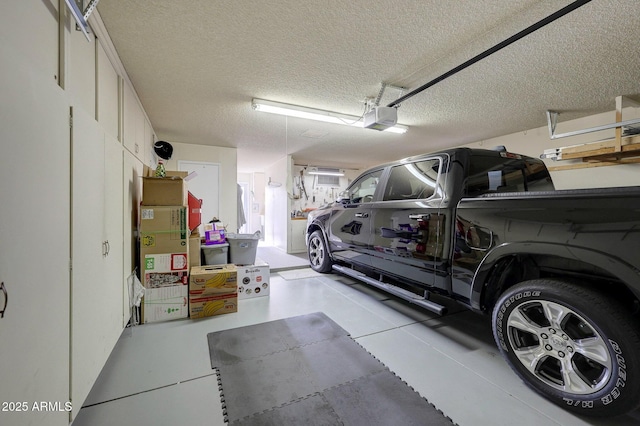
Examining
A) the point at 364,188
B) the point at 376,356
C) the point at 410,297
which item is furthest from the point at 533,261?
the point at 364,188

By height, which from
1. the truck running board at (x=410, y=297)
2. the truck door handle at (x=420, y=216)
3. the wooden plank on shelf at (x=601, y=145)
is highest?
the wooden plank on shelf at (x=601, y=145)

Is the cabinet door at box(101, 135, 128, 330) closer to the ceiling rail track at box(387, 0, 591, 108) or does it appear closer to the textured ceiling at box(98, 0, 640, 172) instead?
the textured ceiling at box(98, 0, 640, 172)

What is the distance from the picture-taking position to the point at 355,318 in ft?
8.75

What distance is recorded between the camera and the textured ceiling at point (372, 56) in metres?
1.67

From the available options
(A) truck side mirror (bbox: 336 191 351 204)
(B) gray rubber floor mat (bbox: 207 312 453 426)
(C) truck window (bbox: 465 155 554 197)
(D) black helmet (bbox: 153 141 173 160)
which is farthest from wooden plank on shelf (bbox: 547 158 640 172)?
(D) black helmet (bbox: 153 141 173 160)

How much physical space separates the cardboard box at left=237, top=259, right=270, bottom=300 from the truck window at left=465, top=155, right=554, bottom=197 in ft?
8.45

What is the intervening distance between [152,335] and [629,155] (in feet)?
18.7

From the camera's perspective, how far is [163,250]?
2.59 m

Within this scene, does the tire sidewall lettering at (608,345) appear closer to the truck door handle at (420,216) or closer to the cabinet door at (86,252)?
the truck door handle at (420,216)

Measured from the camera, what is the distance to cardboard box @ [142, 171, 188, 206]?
2.64 meters

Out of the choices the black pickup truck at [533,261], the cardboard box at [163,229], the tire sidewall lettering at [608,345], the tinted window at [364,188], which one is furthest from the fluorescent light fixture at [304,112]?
the tire sidewall lettering at [608,345]

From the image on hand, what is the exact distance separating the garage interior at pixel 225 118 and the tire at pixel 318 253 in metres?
0.47

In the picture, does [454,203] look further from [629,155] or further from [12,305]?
[629,155]

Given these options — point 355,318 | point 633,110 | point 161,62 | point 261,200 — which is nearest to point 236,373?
point 355,318
